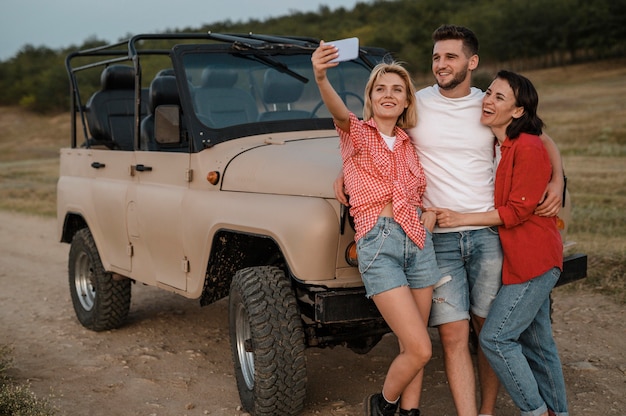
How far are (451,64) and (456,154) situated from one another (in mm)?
457

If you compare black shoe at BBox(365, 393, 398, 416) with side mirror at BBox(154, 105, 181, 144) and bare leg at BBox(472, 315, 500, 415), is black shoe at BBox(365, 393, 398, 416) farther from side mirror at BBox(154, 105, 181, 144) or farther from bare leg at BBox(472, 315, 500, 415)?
side mirror at BBox(154, 105, 181, 144)

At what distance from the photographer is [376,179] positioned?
388 cm

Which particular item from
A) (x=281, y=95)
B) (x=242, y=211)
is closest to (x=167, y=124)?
(x=281, y=95)

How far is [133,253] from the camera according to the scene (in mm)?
5957

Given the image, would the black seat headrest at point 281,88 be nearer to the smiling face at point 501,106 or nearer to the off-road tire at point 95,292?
the smiling face at point 501,106

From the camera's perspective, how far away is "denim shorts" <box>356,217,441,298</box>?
12.4ft

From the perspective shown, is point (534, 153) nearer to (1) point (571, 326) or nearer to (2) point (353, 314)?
(2) point (353, 314)

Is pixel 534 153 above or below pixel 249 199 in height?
above

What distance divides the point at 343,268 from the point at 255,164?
0.99 m

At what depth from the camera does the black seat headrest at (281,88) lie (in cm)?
550

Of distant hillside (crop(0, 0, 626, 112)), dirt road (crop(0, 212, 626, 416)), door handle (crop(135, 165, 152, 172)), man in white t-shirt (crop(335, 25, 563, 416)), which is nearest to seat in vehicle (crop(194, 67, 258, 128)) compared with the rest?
door handle (crop(135, 165, 152, 172))

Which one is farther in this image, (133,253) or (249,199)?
(133,253)

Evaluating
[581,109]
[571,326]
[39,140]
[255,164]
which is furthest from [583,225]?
[39,140]

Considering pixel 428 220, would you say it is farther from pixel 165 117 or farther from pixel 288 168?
pixel 165 117
